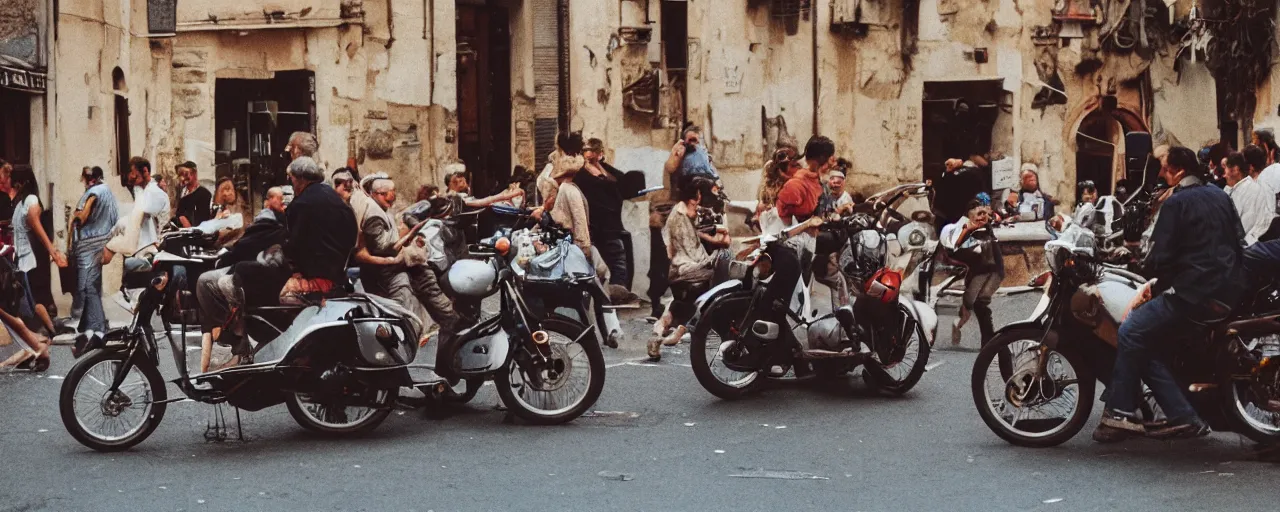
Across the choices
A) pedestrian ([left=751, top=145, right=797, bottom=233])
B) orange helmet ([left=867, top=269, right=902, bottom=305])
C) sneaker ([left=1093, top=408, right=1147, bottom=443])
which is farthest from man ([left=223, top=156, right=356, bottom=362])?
sneaker ([left=1093, top=408, right=1147, bottom=443])

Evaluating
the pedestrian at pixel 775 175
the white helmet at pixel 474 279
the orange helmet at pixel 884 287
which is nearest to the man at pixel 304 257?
the white helmet at pixel 474 279

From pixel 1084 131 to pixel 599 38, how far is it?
34.7 feet

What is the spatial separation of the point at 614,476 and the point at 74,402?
9.18ft

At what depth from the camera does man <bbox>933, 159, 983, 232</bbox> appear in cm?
1780

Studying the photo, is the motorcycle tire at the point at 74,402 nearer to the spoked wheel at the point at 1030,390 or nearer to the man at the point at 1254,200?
the spoked wheel at the point at 1030,390

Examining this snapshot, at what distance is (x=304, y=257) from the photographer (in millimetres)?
9211

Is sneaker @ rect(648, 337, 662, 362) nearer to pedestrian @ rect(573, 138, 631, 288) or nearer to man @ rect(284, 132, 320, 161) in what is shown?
man @ rect(284, 132, 320, 161)

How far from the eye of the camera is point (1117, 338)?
8383 millimetres

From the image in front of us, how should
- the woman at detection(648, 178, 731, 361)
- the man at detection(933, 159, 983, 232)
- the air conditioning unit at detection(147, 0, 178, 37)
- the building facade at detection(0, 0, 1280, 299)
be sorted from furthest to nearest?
1. the air conditioning unit at detection(147, 0, 178, 37)
2. the building facade at detection(0, 0, 1280, 299)
3. the man at detection(933, 159, 983, 232)
4. the woman at detection(648, 178, 731, 361)

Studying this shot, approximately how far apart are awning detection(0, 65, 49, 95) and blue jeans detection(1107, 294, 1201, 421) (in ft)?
42.2

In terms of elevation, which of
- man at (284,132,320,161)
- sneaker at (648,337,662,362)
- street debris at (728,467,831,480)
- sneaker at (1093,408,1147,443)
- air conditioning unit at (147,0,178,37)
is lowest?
street debris at (728,467,831,480)

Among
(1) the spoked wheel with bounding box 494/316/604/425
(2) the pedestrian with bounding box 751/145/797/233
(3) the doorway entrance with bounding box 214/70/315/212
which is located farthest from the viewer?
(3) the doorway entrance with bounding box 214/70/315/212

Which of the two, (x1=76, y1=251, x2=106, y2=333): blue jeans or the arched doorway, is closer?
(x1=76, y1=251, x2=106, y2=333): blue jeans

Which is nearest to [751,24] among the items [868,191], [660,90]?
[660,90]
